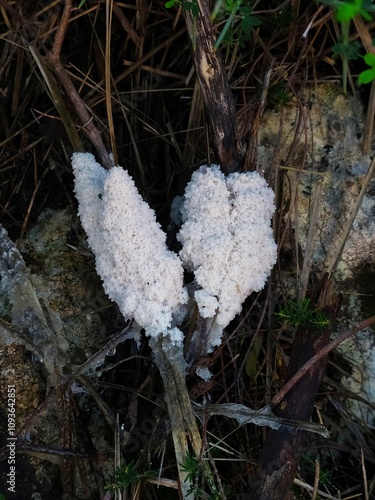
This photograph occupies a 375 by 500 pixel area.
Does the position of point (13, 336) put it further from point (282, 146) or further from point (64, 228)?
point (282, 146)

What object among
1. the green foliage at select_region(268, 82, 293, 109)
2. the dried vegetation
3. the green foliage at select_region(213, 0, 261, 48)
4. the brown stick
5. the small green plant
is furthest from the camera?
the green foliage at select_region(268, 82, 293, 109)

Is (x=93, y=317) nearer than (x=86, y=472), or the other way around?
(x=86, y=472)

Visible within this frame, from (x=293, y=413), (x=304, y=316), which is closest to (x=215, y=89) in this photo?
(x=304, y=316)

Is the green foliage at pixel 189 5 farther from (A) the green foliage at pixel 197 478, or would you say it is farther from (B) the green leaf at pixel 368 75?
(A) the green foliage at pixel 197 478

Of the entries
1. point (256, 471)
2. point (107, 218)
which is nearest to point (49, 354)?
point (107, 218)

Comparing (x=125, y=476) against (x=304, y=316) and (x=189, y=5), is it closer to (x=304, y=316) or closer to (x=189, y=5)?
(x=304, y=316)

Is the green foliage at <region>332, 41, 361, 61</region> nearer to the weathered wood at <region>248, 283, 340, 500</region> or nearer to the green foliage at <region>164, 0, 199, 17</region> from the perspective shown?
the green foliage at <region>164, 0, 199, 17</region>

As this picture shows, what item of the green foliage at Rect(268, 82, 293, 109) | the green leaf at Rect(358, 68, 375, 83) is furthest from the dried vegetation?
the green leaf at Rect(358, 68, 375, 83)

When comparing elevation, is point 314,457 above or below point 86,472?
below
